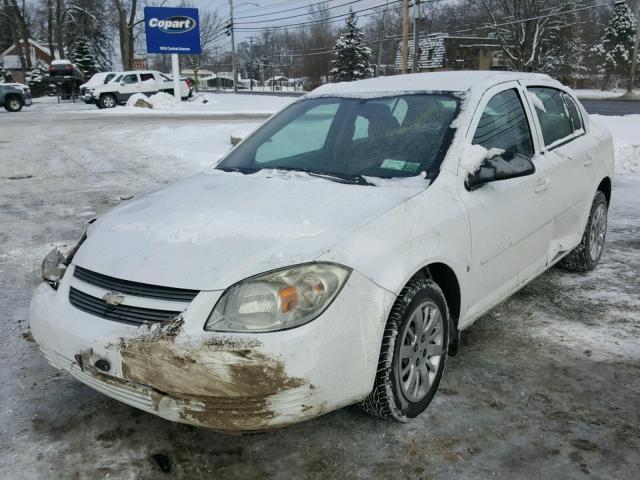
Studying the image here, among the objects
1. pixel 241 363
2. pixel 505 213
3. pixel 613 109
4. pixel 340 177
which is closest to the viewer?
pixel 241 363

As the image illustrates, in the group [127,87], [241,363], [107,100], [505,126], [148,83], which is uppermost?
[148,83]

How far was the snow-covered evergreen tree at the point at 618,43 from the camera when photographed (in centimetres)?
6091

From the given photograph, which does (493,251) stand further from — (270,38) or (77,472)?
(270,38)

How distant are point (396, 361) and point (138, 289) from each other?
3.80ft

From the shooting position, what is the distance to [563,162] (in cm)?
419

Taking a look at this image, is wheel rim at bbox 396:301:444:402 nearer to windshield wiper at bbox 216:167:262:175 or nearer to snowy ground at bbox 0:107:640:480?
snowy ground at bbox 0:107:640:480

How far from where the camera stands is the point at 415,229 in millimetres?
2773

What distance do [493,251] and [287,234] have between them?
134 cm

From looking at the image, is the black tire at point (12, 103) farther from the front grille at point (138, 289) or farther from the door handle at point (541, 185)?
the door handle at point (541, 185)

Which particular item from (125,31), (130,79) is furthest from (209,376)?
(125,31)

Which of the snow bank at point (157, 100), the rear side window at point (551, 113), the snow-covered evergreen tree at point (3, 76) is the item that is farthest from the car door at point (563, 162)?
the snow-covered evergreen tree at point (3, 76)

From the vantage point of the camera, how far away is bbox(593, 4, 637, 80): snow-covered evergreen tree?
6091 cm

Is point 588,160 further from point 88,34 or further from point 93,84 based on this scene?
point 88,34

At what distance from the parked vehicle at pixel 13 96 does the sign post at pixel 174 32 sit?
20.3 feet
